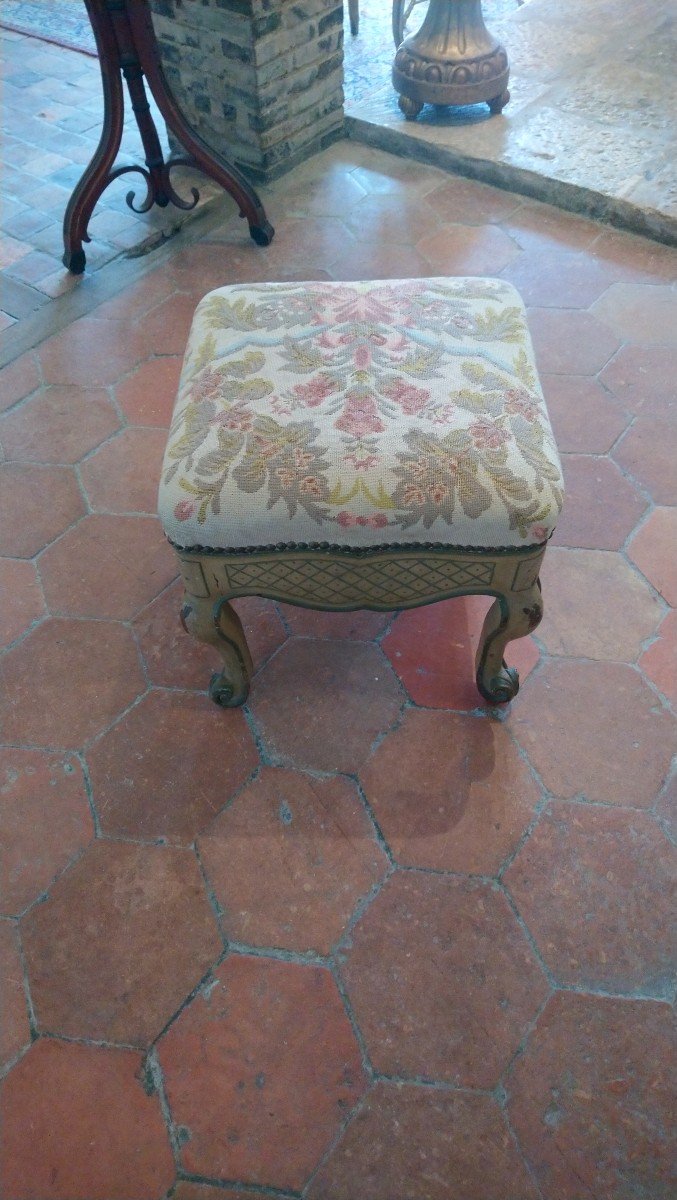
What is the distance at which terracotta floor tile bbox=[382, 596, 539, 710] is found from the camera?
4.87 feet

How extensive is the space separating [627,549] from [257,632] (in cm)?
78

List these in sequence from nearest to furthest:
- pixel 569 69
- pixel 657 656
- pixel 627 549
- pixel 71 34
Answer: pixel 657 656 < pixel 627 549 < pixel 569 69 < pixel 71 34

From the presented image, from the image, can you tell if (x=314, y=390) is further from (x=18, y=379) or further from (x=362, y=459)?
(x=18, y=379)

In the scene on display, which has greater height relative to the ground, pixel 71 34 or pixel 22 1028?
pixel 71 34

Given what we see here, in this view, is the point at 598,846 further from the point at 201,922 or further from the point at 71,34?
the point at 71,34

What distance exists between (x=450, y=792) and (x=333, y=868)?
0.23 metres

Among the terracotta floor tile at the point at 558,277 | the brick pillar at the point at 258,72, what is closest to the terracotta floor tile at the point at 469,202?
the terracotta floor tile at the point at 558,277

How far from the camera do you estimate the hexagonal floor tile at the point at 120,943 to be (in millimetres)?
1177

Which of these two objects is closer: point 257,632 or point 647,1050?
point 647,1050

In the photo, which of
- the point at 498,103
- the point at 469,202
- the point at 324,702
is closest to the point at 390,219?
the point at 469,202

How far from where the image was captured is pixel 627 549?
167 cm

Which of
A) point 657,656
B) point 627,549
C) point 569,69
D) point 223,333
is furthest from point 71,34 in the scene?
point 657,656

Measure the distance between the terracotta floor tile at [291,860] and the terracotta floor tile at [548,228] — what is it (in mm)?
1816

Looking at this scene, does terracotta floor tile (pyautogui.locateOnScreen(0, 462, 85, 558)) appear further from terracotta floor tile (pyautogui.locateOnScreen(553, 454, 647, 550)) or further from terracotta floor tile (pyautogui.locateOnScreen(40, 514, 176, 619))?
terracotta floor tile (pyautogui.locateOnScreen(553, 454, 647, 550))
